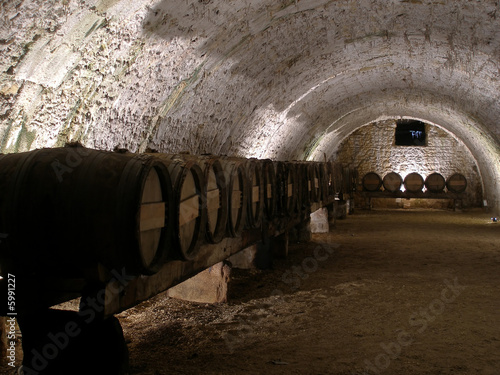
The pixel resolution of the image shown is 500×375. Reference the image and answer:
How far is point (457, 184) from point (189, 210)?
13878mm

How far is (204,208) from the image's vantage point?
306 centimetres

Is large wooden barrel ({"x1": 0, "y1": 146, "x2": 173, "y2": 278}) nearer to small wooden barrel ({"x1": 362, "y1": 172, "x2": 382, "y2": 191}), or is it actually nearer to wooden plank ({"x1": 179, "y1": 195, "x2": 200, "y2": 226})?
wooden plank ({"x1": 179, "y1": 195, "x2": 200, "y2": 226})

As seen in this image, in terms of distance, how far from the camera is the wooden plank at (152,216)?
223cm

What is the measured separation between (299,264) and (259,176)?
2617 mm

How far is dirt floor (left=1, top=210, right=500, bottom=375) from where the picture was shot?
319 centimetres

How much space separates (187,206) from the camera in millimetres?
2861

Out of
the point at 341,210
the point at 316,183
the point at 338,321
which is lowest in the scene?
the point at 338,321

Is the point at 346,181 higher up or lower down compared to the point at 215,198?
higher up

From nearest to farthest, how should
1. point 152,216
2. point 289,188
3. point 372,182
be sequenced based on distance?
point 152,216 < point 289,188 < point 372,182

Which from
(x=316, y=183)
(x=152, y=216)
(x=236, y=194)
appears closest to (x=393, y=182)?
(x=316, y=183)

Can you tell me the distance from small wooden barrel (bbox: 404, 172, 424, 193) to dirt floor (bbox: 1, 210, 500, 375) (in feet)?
26.1

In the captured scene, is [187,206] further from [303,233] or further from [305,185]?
[303,233]

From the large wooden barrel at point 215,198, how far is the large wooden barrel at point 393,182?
12880mm

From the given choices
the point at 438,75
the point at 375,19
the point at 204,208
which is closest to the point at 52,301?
the point at 204,208
